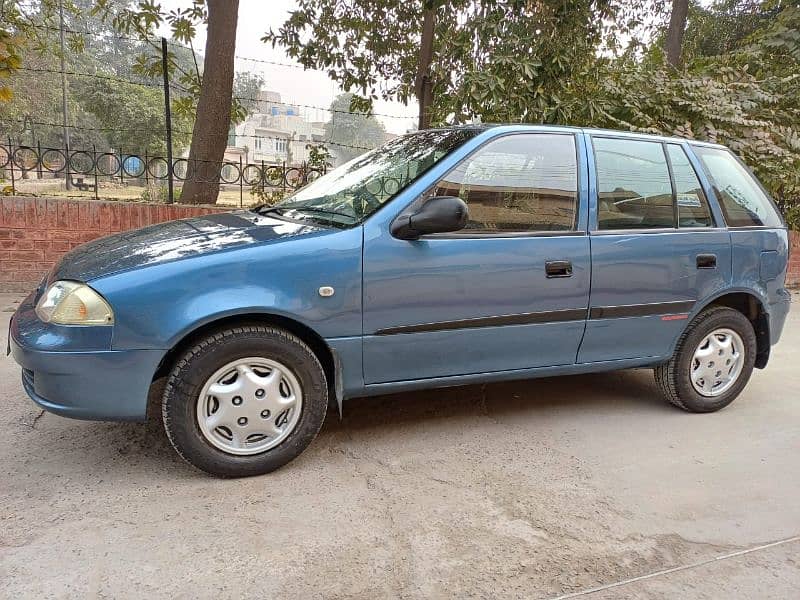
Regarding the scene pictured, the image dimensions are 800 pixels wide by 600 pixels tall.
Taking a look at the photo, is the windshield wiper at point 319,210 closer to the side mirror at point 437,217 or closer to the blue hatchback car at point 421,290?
the blue hatchback car at point 421,290

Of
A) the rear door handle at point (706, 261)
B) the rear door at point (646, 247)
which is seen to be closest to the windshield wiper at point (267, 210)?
the rear door at point (646, 247)

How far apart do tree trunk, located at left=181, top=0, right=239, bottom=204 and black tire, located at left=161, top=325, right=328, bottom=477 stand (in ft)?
16.6

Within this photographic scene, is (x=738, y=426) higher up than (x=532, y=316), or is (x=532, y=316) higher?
(x=532, y=316)

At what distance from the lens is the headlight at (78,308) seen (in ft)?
8.78

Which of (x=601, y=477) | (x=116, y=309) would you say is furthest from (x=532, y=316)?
(x=116, y=309)

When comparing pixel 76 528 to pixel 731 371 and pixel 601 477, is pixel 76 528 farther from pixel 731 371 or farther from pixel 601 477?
pixel 731 371

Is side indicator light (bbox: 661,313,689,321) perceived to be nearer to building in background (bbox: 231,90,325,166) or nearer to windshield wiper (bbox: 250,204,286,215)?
windshield wiper (bbox: 250,204,286,215)

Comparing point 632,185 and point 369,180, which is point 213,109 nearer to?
point 369,180

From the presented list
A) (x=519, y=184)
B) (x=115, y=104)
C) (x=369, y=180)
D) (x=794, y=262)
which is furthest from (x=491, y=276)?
(x=115, y=104)

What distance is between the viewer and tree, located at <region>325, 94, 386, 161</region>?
30.5ft

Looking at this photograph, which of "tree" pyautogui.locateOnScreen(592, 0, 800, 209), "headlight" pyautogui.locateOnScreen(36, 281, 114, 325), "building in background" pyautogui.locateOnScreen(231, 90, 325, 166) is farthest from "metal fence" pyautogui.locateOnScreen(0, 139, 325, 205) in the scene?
"headlight" pyautogui.locateOnScreen(36, 281, 114, 325)

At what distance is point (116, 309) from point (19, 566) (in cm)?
102

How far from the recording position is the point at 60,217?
6.40 meters

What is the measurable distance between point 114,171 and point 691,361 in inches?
241
